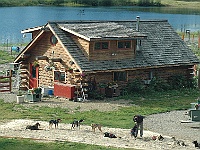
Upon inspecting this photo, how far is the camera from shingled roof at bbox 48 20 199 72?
126ft

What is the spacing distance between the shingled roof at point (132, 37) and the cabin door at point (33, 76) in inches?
148

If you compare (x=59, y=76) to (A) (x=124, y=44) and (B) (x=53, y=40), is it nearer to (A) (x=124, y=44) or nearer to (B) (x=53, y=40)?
(B) (x=53, y=40)

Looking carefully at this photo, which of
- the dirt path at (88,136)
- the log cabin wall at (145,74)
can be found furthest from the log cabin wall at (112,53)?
the dirt path at (88,136)

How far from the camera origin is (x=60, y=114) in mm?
33156

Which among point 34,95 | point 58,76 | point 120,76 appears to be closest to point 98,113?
point 34,95

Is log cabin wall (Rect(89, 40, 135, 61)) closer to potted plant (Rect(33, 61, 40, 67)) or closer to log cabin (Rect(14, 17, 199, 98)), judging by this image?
log cabin (Rect(14, 17, 199, 98))

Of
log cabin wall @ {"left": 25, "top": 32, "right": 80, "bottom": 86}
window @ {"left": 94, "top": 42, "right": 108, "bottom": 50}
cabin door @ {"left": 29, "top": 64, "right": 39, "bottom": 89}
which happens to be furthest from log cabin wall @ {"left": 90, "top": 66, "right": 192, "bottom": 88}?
cabin door @ {"left": 29, "top": 64, "right": 39, "bottom": 89}

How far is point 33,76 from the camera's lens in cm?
4234

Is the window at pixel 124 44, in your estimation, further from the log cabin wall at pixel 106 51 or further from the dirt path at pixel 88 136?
the dirt path at pixel 88 136

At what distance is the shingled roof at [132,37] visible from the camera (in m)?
38.5

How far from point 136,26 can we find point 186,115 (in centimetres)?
1134

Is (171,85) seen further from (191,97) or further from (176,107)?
(176,107)

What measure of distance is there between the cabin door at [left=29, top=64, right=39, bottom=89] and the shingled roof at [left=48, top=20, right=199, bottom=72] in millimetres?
3766

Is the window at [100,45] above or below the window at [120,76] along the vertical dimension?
above
